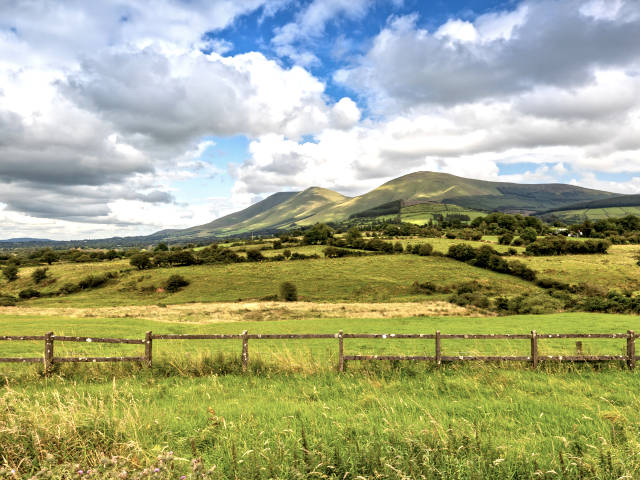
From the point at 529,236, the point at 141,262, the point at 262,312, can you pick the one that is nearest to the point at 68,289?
the point at 141,262

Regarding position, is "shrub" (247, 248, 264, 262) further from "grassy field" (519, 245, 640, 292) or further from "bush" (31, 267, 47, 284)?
"grassy field" (519, 245, 640, 292)

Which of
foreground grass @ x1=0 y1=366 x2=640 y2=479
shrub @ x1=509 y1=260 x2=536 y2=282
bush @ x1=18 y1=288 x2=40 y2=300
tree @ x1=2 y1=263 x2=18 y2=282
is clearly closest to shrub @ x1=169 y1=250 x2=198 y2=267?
bush @ x1=18 y1=288 x2=40 y2=300

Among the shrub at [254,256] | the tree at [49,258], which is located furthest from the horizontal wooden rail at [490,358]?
the tree at [49,258]

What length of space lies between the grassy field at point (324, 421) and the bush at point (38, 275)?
12102 cm

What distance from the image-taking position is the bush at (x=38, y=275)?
107 metres

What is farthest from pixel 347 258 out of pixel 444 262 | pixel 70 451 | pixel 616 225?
pixel 616 225

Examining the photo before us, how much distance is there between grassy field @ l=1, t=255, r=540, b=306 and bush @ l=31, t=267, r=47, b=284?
1.66m

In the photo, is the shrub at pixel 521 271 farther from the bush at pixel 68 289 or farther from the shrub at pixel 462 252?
the bush at pixel 68 289

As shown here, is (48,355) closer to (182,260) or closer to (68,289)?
(68,289)

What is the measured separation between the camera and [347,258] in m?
113

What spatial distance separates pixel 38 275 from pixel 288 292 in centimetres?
8526

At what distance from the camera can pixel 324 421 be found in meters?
7.27

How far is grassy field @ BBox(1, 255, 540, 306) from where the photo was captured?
8488 cm

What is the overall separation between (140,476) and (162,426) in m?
3.33
